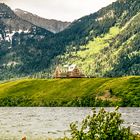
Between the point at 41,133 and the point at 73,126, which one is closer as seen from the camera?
the point at 73,126

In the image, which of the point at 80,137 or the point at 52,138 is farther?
the point at 52,138

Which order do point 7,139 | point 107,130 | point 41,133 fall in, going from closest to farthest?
point 107,130, point 7,139, point 41,133

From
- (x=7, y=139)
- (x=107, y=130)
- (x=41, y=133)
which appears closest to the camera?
(x=107, y=130)

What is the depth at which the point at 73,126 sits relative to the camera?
169 feet

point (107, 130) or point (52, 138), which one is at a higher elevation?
point (107, 130)

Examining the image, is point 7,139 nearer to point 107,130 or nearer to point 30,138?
point 30,138

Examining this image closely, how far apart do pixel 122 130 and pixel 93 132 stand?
3.21 m

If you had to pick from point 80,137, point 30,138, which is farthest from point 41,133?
point 80,137

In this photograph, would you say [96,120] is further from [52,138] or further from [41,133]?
[41,133]

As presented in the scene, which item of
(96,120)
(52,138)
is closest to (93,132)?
(96,120)

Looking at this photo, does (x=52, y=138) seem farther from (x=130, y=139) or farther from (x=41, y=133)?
(x=130, y=139)

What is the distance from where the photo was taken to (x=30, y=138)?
10125 centimetres

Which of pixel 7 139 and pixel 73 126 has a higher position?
pixel 73 126

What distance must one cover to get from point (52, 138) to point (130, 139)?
4754cm
